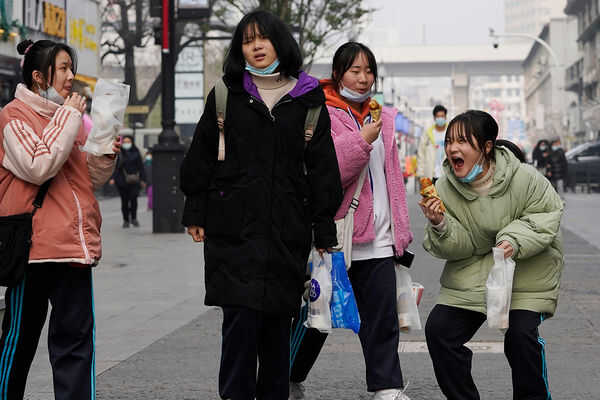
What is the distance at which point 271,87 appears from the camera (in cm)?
442

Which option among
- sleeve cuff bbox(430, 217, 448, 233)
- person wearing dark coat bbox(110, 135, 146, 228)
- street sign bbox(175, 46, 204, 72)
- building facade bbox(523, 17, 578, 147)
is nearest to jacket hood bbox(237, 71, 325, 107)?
sleeve cuff bbox(430, 217, 448, 233)

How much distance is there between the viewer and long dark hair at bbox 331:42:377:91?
5.18 meters

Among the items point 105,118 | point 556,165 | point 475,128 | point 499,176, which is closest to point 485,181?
point 499,176

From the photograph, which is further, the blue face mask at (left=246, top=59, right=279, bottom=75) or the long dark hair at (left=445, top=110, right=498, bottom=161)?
the long dark hair at (left=445, top=110, right=498, bottom=161)

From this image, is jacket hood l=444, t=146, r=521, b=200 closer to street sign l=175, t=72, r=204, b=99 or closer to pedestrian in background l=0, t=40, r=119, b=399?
pedestrian in background l=0, t=40, r=119, b=399

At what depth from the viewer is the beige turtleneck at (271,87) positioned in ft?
14.4

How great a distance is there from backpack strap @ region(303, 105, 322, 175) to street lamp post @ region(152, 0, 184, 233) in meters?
12.4

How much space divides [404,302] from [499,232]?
33.3 inches

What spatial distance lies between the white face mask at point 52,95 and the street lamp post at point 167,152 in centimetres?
1215

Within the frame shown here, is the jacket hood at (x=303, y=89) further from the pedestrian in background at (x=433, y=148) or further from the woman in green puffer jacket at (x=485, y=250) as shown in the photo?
the pedestrian in background at (x=433, y=148)

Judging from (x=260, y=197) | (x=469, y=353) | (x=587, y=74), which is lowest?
(x=469, y=353)

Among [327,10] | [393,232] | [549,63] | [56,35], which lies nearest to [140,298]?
[393,232]

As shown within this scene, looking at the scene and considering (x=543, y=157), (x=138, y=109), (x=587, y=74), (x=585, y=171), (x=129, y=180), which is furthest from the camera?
(x=587, y=74)

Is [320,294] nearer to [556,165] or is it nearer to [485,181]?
[485,181]
